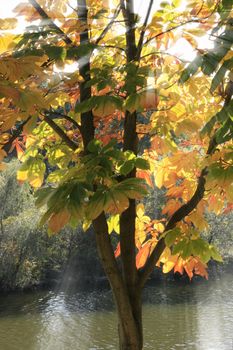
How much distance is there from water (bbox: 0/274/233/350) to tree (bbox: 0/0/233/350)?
27.6 feet

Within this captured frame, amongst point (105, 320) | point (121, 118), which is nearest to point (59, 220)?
point (121, 118)

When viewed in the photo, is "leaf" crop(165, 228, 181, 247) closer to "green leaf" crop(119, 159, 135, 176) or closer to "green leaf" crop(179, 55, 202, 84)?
"green leaf" crop(119, 159, 135, 176)

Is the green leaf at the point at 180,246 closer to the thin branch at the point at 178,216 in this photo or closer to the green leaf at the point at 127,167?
the thin branch at the point at 178,216

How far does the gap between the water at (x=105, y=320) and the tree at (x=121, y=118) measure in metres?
8.40

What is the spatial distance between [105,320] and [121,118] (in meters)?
10.1

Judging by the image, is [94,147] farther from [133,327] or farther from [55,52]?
[133,327]

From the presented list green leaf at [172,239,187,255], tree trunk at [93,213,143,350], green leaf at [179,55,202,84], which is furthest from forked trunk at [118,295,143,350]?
green leaf at [179,55,202,84]

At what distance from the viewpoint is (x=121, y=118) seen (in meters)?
1.67

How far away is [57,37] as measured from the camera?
1.12 metres

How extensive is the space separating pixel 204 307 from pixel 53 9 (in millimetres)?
11621

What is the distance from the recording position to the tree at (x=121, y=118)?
937 mm

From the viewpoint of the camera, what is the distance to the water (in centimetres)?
934

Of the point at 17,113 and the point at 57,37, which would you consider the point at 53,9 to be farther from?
the point at 17,113

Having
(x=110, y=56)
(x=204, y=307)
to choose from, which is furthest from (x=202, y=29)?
(x=204, y=307)
